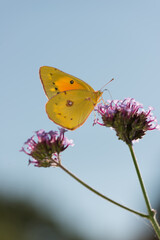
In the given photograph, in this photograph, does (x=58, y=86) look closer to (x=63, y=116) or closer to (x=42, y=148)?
(x=63, y=116)

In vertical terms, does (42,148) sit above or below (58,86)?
below

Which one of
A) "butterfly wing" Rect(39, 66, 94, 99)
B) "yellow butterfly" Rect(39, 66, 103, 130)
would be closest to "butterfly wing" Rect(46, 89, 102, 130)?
"yellow butterfly" Rect(39, 66, 103, 130)

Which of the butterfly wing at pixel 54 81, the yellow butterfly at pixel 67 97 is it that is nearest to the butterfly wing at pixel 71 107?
the yellow butterfly at pixel 67 97

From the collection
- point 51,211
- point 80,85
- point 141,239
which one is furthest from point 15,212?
point 80,85

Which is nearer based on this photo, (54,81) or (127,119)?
(127,119)

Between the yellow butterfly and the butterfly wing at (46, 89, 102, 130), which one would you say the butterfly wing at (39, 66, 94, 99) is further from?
the butterfly wing at (46, 89, 102, 130)

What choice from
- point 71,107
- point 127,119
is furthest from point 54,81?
point 127,119

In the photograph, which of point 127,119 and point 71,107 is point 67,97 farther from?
point 127,119
